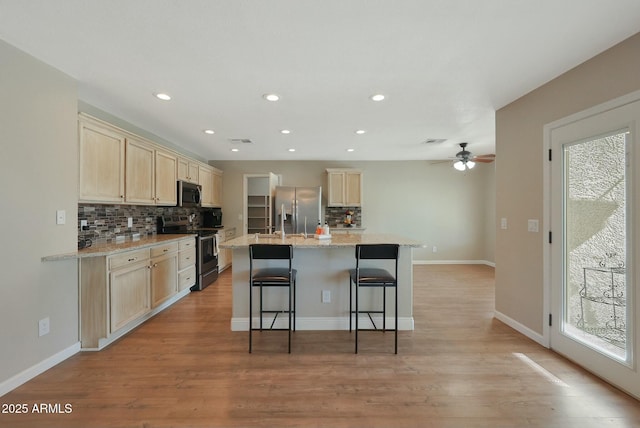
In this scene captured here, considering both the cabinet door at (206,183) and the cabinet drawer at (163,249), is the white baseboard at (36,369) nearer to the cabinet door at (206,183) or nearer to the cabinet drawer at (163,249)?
the cabinet drawer at (163,249)

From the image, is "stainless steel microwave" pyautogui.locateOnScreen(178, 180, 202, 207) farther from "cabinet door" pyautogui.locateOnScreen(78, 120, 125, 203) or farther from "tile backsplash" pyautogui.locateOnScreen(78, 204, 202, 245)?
"cabinet door" pyautogui.locateOnScreen(78, 120, 125, 203)

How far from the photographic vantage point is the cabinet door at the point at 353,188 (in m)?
6.06

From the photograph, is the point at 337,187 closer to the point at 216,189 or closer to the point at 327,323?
the point at 216,189

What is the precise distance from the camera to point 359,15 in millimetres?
1656

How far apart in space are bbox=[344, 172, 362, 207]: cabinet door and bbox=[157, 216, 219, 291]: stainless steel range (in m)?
2.86

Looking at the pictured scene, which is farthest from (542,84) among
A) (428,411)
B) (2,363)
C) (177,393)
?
(2,363)

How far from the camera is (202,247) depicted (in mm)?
4473

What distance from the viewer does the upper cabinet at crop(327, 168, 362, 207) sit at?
6.06 meters

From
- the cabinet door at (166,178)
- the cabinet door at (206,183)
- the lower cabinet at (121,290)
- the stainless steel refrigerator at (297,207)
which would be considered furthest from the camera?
the stainless steel refrigerator at (297,207)

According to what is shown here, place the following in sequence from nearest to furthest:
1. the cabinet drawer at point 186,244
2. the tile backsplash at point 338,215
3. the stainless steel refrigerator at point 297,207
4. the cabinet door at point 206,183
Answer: the cabinet drawer at point 186,244, the cabinet door at point 206,183, the stainless steel refrigerator at point 297,207, the tile backsplash at point 338,215

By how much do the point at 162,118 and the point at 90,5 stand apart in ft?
6.58

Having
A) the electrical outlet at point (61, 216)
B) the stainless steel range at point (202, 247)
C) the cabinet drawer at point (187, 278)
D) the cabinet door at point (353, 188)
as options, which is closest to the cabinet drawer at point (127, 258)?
the electrical outlet at point (61, 216)

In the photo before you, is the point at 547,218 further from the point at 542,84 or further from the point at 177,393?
the point at 177,393

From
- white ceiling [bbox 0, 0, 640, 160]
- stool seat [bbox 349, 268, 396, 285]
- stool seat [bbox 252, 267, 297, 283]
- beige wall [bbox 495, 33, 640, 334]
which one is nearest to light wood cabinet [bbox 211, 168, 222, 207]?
white ceiling [bbox 0, 0, 640, 160]
